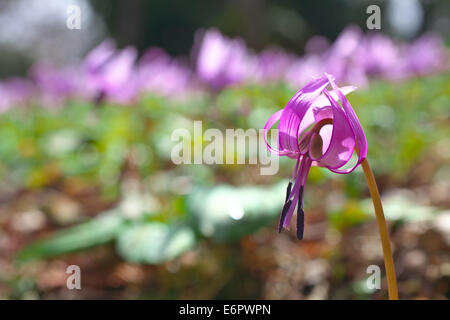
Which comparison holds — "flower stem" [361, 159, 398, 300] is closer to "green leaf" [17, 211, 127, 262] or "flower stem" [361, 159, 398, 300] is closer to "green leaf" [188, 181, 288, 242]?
"green leaf" [188, 181, 288, 242]

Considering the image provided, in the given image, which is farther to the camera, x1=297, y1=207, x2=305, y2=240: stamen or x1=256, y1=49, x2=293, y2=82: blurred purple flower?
x1=256, y1=49, x2=293, y2=82: blurred purple flower

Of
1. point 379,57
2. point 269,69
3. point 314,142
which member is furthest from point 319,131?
point 269,69

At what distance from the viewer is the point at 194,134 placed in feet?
8.96

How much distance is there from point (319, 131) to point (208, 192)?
90 centimetres

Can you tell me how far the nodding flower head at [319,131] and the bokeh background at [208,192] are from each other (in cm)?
8

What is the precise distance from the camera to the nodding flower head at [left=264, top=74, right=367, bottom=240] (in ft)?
2.45

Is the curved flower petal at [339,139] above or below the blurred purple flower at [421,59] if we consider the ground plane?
below

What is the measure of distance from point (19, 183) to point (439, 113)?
154 inches

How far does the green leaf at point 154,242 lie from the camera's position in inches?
58.9

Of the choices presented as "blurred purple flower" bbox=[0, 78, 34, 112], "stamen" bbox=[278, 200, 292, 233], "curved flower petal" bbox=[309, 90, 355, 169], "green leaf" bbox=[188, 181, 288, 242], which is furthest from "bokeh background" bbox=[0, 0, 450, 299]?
"blurred purple flower" bbox=[0, 78, 34, 112]

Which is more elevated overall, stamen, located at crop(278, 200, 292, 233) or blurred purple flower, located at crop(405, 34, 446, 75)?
blurred purple flower, located at crop(405, 34, 446, 75)

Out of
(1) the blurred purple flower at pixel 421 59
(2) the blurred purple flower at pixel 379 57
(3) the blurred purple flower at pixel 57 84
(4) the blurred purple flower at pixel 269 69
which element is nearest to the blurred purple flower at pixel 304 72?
(4) the blurred purple flower at pixel 269 69

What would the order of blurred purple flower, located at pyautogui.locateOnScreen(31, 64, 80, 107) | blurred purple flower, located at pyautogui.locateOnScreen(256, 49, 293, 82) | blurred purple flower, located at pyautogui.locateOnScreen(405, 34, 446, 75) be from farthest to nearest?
blurred purple flower, located at pyautogui.locateOnScreen(256, 49, 293, 82)
blurred purple flower, located at pyautogui.locateOnScreen(31, 64, 80, 107)
blurred purple flower, located at pyautogui.locateOnScreen(405, 34, 446, 75)

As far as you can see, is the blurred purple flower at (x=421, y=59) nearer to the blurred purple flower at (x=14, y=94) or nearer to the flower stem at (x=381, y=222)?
the flower stem at (x=381, y=222)
